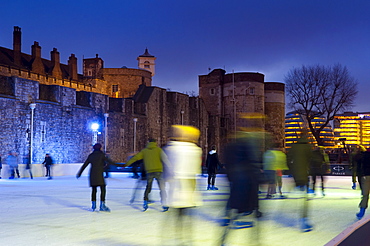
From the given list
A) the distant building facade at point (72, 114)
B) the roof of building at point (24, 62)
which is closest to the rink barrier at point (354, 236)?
the distant building facade at point (72, 114)

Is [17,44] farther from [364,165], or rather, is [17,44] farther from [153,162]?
[364,165]

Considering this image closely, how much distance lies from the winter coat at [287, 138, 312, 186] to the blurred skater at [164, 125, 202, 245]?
2.13m

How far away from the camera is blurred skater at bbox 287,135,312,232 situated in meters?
6.25

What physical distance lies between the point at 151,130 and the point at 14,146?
15.6 m

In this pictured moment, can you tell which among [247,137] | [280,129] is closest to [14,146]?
[247,137]

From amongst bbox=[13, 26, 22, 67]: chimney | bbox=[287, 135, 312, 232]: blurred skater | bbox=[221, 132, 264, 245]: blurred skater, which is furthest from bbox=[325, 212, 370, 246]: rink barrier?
bbox=[13, 26, 22, 67]: chimney

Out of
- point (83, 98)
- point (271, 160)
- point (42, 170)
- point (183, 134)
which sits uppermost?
point (83, 98)

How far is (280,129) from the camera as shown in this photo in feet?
197

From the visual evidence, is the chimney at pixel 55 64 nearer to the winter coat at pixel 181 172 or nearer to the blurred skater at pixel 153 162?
the blurred skater at pixel 153 162

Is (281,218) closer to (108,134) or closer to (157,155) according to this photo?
(157,155)

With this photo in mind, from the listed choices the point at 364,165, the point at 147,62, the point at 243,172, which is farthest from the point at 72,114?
the point at 147,62

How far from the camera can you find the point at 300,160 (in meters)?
6.45

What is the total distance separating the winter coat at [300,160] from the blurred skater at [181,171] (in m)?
2.13

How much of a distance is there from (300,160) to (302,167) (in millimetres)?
117
